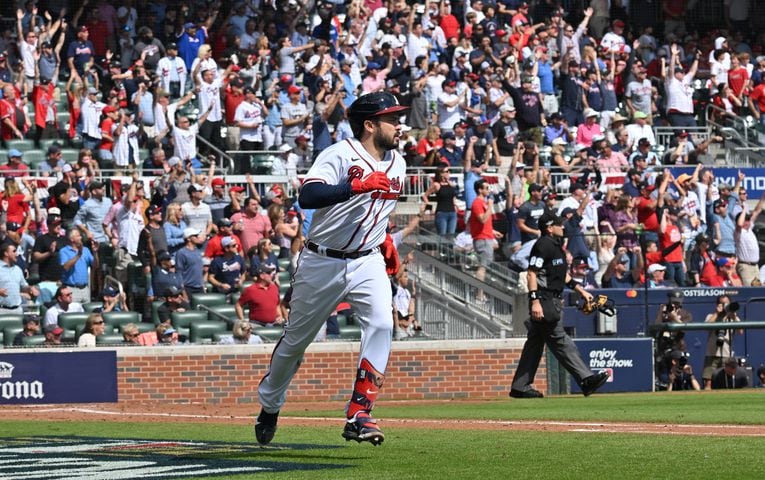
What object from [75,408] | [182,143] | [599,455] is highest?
[182,143]

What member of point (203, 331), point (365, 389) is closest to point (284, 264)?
point (203, 331)

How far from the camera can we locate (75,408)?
1605cm

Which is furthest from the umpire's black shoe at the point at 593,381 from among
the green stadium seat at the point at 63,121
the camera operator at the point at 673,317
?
the green stadium seat at the point at 63,121

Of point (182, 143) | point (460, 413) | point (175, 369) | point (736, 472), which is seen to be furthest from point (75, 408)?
point (736, 472)

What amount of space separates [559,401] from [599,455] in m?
7.33

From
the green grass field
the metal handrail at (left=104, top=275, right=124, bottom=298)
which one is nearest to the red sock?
the green grass field

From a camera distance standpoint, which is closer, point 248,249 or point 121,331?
point 121,331

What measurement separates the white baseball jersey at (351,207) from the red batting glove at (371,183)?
0.19 m

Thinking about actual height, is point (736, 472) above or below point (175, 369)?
above

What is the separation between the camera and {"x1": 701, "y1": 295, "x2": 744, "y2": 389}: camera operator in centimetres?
1969

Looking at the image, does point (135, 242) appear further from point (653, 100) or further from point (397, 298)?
point (653, 100)

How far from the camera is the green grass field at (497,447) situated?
7449 millimetres

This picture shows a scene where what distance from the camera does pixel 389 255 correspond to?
8852 millimetres

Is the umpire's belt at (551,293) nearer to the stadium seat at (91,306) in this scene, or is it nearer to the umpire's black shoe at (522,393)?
the umpire's black shoe at (522,393)
